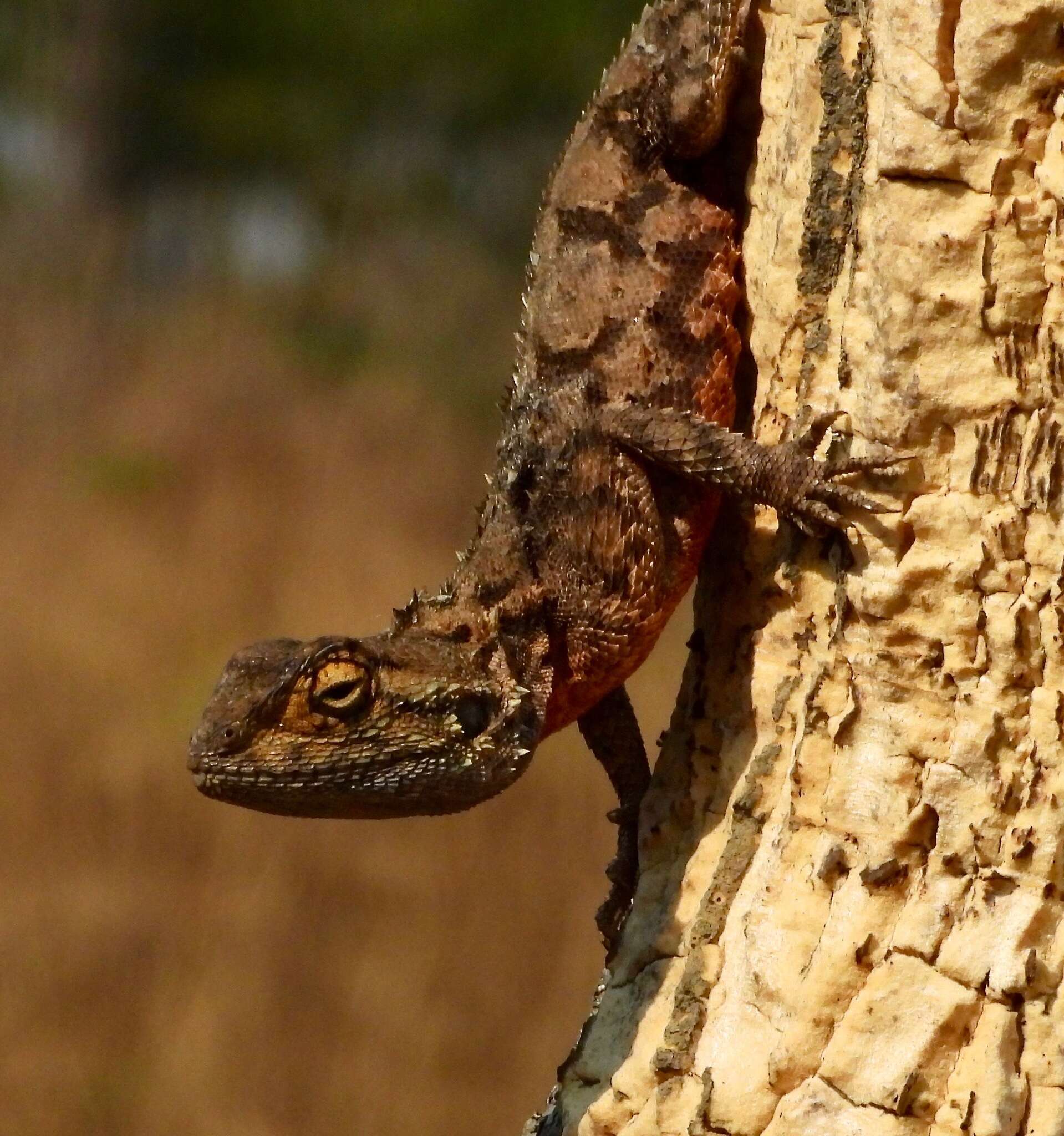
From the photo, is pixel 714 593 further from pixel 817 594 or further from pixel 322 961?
pixel 322 961

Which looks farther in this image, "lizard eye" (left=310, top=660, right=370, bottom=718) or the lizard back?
the lizard back

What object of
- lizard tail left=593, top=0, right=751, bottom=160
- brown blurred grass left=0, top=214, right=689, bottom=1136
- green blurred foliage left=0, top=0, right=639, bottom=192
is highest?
green blurred foliage left=0, top=0, right=639, bottom=192

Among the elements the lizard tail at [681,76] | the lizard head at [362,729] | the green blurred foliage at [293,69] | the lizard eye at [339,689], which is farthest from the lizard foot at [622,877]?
the green blurred foliage at [293,69]

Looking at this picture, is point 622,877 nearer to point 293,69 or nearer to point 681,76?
point 681,76

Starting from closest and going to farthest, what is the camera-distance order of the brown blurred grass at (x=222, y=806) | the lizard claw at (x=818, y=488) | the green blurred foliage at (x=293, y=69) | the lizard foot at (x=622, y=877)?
1. the lizard claw at (x=818, y=488)
2. the lizard foot at (x=622, y=877)
3. the brown blurred grass at (x=222, y=806)
4. the green blurred foliage at (x=293, y=69)

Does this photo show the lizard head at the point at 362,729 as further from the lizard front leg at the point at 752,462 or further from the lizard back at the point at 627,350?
the lizard front leg at the point at 752,462

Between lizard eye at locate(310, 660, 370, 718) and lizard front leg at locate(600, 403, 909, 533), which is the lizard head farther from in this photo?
lizard front leg at locate(600, 403, 909, 533)

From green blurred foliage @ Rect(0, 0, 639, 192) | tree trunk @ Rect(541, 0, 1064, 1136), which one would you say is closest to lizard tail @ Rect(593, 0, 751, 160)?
tree trunk @ Rect(541, 0, 1064, 1136)

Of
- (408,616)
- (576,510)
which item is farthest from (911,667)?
(408,616)
